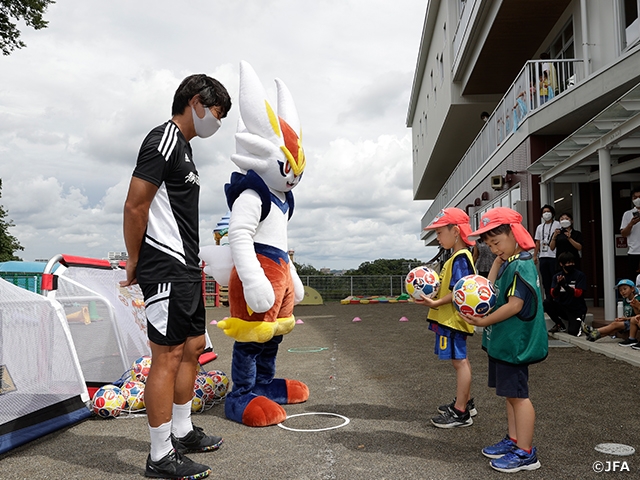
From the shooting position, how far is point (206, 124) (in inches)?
139

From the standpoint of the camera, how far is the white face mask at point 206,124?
11.4ft

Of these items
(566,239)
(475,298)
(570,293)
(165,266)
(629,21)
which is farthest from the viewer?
(629,21)

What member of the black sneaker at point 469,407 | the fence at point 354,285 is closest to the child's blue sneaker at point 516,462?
the black sneaker at point 469,407

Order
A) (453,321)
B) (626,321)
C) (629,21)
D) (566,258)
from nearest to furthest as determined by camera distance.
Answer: (453,321)
(626,321)
(566,258)
(629,21)

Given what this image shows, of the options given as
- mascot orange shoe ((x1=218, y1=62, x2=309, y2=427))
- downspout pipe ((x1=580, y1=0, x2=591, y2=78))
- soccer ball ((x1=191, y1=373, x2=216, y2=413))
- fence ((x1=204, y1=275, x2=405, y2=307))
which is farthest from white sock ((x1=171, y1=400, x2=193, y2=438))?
fence ((x1=204, y1=275, x2=405, y2=307))

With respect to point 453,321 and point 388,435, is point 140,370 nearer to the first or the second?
point 388,435

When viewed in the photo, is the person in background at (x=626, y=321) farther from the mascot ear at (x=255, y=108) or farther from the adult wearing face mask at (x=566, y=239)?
the mascot ear at (x=255, y=108)

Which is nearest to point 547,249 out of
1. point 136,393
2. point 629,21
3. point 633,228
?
point 633,228

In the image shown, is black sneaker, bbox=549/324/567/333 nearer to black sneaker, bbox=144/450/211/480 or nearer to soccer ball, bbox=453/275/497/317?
soccer ball, bbox=453/275/497/317

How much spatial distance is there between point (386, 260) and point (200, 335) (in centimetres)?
2977

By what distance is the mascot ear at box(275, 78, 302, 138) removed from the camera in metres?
5.10

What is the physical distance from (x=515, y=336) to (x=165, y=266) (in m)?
2.11

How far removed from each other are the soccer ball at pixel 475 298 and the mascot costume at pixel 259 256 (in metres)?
1.62

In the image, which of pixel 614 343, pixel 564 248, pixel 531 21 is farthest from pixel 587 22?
pixel 614 343
